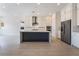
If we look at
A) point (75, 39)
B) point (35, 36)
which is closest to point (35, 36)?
point (35, 36)

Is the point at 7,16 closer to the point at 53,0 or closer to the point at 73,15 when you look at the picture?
the point at 73,15

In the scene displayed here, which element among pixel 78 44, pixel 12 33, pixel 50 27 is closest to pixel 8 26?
pixel 12 33

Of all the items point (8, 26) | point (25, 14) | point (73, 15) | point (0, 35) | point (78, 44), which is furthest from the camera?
point (25, 14)

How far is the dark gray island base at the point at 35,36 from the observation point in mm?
11062

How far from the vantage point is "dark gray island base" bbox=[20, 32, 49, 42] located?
11062 mm

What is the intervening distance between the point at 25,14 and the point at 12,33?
1.93m

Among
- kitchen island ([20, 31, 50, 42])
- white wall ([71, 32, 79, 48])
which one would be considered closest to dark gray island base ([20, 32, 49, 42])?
kitchen island ([20, 31, 50, 42])

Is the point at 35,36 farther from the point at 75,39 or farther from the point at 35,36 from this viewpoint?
the point at 75,39

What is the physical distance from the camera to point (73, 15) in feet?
27.1

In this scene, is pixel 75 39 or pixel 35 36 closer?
pixel 75 39

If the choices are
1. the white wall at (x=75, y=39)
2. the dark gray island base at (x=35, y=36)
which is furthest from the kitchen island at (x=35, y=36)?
the white wall at (x=75, y=39)

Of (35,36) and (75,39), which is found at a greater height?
(75,39)

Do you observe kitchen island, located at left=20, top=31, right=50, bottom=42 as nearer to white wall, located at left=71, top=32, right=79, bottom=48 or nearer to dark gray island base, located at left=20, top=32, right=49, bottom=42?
dark gray island base, located at left=20, top=32, right=49, bottom=42

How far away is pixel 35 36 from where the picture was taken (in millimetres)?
11094
